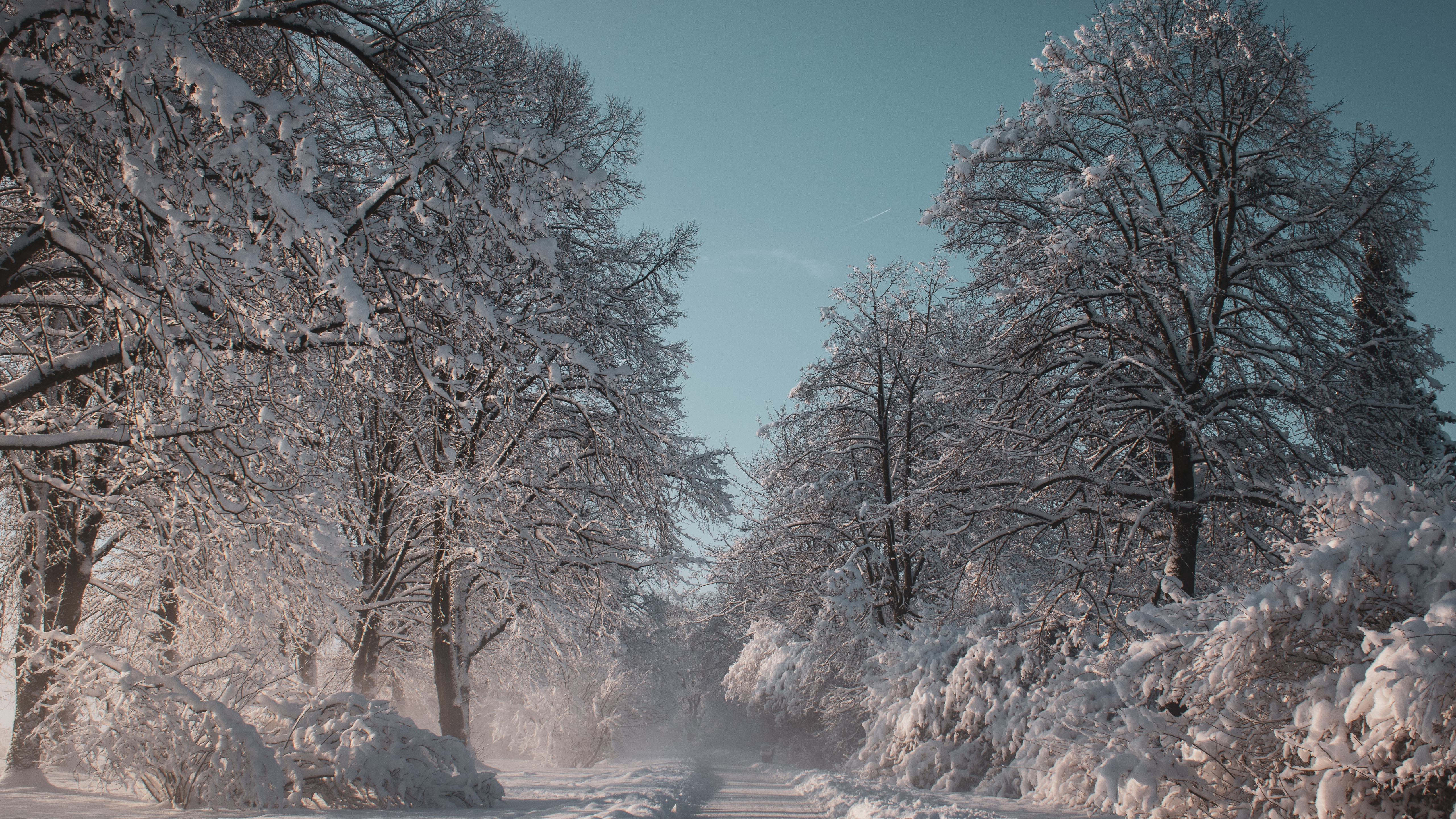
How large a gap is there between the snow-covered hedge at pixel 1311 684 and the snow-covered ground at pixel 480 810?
13.2 feet

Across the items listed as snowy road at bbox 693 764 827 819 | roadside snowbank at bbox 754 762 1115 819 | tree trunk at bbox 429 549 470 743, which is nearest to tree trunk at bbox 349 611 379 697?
tree trunk at bbox 429 549 470 743

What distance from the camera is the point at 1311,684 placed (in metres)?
4.16

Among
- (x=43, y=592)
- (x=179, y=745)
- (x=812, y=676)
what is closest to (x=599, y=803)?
(x=179, y=745)

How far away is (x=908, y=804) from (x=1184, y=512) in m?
4.40

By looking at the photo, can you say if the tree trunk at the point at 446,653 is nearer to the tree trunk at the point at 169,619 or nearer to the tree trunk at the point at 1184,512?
the tree trunk at the point at 169,619

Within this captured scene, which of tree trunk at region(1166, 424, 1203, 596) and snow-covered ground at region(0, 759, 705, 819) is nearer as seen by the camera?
snow-covered ground at region(0, 759, 705, 819)

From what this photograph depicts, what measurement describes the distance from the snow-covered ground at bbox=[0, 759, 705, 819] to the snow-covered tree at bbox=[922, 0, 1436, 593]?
17.0 ft

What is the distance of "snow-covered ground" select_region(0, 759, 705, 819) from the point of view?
5180 millimetres

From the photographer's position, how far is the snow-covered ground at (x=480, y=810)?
518 cm

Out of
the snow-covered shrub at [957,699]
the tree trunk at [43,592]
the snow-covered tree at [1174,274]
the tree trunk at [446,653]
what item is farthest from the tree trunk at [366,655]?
the snow-covered tree at [1174,274]

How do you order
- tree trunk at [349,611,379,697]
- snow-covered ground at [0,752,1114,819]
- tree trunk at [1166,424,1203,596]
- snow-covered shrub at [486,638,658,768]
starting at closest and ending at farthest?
snow-covered ground at [0,752,1114,819] < tree trunk at [1166,424,1203,596] < tree trunk at [349,611,379,697] < snow-covered shrub at [486,638,658,768]

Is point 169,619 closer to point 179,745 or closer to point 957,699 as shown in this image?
point 179,745

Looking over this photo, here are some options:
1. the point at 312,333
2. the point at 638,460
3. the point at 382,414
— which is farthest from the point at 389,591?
the point at 312,333

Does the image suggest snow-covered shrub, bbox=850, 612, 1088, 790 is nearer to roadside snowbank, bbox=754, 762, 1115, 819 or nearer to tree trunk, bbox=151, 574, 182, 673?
roadside snowbank, bbox=754, 762, 1115, 819
